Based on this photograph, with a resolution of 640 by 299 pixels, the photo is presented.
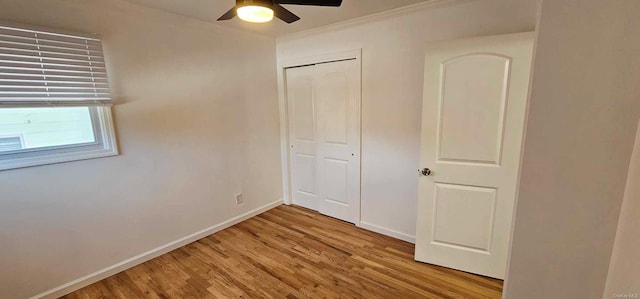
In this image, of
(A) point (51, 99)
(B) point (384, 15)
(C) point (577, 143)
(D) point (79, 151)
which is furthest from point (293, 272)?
(B) point (384, 15)

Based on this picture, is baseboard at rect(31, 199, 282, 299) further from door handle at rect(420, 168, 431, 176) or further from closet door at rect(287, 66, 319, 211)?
door handle at rect(420, 168, 431, 176)

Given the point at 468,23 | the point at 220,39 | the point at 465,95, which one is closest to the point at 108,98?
the point at 220,39

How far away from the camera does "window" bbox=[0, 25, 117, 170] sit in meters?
1.63

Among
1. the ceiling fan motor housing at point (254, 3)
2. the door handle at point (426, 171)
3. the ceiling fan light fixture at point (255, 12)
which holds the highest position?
the ceiling fan motor housing at point (254, 3)

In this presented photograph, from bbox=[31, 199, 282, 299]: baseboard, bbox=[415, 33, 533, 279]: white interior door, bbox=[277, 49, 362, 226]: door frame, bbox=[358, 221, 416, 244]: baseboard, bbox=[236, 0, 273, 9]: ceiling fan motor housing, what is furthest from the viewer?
bbox=[277, 49, 362, 226]: door frame

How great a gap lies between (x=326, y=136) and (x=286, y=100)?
760mm

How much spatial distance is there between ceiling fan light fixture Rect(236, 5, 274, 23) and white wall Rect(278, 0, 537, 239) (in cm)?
133

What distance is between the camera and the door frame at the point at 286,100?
8.91 feet

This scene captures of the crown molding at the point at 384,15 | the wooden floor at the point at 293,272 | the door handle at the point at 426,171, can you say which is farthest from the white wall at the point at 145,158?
the door handle at the point at 426,171

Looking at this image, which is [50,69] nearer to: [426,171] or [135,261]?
[135,261]

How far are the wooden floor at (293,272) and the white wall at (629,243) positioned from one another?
4.91ft

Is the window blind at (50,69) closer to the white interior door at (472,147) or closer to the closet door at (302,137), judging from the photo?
the closet door at (302,137)

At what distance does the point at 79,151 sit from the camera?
1.95 metres

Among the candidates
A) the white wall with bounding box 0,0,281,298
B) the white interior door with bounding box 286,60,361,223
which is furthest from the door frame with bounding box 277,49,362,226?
the white wall with bounding box 0,0,281,298
